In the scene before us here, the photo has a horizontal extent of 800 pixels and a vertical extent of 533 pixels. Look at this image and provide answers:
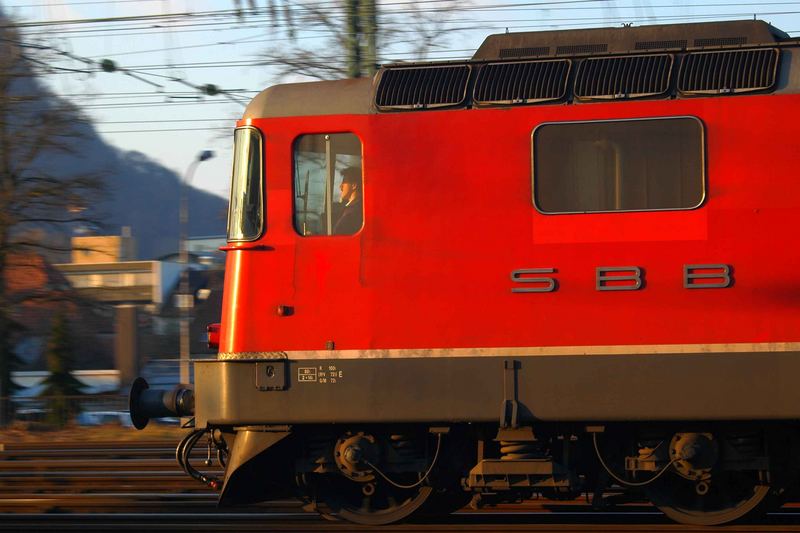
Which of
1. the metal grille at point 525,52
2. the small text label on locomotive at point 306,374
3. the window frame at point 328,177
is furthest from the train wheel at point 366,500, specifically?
the metal grille at point 525,52

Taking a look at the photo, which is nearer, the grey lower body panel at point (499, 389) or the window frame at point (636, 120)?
the grey lower body panel at point (499, 389)

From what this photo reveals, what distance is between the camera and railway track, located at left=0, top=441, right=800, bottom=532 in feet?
25.0

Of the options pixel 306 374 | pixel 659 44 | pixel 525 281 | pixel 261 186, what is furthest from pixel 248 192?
pixel 659 44

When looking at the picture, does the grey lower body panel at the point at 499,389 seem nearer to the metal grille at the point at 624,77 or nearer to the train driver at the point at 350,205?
the train driver at the point at 350,205

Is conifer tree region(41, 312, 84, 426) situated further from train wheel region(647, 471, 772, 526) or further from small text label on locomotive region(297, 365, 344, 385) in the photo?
train wheel region(647, 471, 772, 526)

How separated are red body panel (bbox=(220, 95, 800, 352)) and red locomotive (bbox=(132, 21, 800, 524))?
0.02m

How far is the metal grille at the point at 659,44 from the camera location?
7.53 metres

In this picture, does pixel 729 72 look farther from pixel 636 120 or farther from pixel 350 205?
pixel 350 205

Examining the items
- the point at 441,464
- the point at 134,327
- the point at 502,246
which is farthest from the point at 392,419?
the point at 134,327

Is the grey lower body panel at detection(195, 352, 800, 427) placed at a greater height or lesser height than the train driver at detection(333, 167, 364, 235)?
lesser

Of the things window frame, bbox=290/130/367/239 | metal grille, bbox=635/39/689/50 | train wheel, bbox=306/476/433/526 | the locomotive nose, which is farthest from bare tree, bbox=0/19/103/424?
metal grille, bbox=635/39/689/50

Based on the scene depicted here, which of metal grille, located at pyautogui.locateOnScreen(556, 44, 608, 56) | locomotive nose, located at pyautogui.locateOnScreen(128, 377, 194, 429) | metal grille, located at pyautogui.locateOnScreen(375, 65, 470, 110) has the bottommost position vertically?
locomotive nose, located at pyautogui.locateOnScreen(128, 377, 194, 429)

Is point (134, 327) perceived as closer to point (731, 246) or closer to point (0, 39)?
point (0, 39)

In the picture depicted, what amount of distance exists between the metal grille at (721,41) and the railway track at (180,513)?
3.60m
